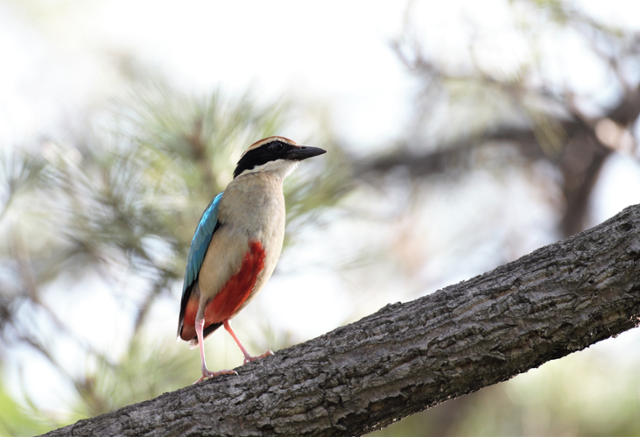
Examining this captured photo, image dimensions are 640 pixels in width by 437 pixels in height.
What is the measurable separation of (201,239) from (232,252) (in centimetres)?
31

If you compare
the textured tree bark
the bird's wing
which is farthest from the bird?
the textured tree bark

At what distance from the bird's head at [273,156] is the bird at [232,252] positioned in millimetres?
154

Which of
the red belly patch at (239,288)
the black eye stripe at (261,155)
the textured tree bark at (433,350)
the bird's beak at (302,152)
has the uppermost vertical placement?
the black eye stripe at (261,155)

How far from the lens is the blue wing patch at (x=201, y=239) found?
14.8ft

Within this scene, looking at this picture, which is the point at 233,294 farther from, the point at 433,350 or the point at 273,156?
the point at 433,350

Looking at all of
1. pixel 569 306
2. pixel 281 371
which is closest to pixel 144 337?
pixel 281 371

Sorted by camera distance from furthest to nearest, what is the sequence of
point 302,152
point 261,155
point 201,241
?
point 302,152 < point 261,155 < point 201,241

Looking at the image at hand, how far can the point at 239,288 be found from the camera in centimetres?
441

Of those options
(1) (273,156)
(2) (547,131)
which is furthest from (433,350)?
(2) (547,131)

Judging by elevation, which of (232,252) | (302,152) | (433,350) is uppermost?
(302,152)

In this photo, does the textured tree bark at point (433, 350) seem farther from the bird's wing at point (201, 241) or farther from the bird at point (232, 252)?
the bird's wing at point (201, 241)

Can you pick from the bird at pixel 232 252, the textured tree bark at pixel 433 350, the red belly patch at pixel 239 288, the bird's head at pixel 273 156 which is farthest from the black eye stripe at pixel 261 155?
the textured tree bark at pixel 433 350

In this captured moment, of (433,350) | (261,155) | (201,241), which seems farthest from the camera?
(261,155)

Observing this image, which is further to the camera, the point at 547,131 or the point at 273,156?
the point at 547,131
